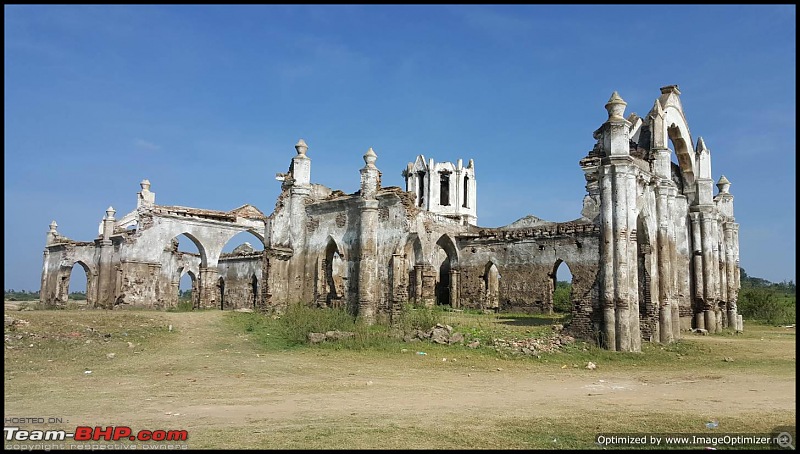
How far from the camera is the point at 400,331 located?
1525 centimetres

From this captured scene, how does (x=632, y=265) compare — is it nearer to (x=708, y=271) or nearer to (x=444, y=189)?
(x=708, y=271)

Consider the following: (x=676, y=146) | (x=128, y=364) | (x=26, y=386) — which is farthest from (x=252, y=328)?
(x=676, y=146)

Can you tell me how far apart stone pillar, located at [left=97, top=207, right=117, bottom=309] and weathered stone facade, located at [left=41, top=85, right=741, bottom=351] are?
0.06 m

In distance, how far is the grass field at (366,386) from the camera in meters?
6.27

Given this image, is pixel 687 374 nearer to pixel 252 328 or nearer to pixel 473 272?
pixel 252 328

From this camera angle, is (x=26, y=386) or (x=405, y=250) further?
(x=405, y=250)

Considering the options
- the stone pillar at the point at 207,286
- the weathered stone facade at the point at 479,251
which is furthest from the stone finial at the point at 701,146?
the stone pillar at the point at 207,286

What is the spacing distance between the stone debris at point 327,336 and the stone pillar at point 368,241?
7.61 ft

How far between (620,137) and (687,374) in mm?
5781

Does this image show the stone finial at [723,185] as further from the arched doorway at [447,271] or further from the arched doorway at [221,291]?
the arched doorway at [221,291]

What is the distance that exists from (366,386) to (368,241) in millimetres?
8201

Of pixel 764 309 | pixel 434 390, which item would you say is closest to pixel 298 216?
pixel 434 390

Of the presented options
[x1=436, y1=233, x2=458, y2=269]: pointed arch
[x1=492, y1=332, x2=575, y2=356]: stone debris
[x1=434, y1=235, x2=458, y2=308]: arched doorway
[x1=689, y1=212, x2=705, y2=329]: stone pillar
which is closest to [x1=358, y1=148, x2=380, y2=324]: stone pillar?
[x1=492, y1=332, x2=575, y2=356]: stone debris

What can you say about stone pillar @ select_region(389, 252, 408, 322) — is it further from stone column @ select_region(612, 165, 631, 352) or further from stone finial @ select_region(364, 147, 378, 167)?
stone column @ select_region(612, 165, 631, 352)
